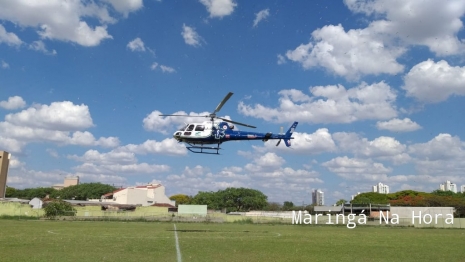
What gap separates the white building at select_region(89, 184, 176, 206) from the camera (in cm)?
13800

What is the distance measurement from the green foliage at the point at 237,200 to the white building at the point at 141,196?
52.6 feet

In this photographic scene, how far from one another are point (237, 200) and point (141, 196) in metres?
31.0

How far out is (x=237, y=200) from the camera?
142 m

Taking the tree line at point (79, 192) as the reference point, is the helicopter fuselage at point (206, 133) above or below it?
above

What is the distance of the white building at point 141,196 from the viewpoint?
138000mm

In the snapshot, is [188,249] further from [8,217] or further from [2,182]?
[2,182]

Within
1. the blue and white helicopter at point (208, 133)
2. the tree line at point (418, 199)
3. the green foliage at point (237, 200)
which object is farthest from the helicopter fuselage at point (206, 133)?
the green foliage at point (237, 200)

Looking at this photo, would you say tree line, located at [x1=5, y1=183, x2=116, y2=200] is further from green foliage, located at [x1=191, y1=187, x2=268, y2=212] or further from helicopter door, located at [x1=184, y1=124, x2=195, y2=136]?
helicopter door, located at [x1=184, y1=124, x2=195, y2=136]

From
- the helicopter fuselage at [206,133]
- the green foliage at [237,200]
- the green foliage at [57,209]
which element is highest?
the helicopter fuselage at [206,133]

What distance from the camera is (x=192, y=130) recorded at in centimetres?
3544

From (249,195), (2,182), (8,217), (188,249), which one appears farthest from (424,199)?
(2,182)

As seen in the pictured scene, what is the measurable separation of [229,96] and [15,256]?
18.0 metres

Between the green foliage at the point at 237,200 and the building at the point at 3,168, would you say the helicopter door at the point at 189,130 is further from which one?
the building at the point at 3,168

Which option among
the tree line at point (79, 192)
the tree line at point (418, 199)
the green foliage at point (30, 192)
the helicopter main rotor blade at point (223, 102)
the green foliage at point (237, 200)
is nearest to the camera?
the helicopter main rotor blade at point (223, 102)
